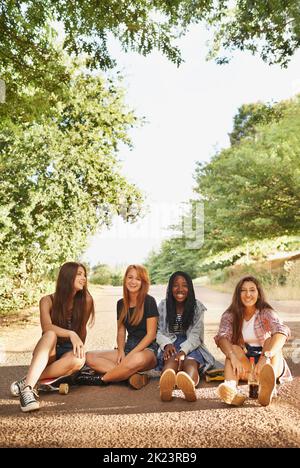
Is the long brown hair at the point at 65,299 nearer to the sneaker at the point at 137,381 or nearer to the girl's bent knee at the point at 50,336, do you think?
the girl's bent knee at the point at 50,336

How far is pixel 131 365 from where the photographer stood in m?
4.93

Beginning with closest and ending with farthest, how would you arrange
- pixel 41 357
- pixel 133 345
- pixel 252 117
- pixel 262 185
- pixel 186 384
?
pixel 186 384, pixel 41 357, pixel 133 345, pixel 252 117, pixel 262 185

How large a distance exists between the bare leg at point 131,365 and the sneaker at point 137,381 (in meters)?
0.05

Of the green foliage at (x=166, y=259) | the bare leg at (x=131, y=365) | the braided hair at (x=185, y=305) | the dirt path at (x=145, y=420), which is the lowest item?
the dirt path at (x=145, y=420)

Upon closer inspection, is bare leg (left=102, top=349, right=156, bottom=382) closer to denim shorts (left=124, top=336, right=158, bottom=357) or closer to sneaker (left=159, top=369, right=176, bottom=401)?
denim shorts (left=124, top=336, right=158, bottom=357)

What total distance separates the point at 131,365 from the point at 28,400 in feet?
3.43

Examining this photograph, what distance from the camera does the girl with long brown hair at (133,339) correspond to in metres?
4.95

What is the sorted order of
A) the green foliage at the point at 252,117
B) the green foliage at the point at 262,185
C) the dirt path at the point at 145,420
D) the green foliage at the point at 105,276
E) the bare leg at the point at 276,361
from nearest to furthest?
the dirt path at the point at 145,420, the bare leg at the point at 276,361, the green foliage at the point at 252,117, the green foliage at the point at 105,276, the green foliage at the point at 262,185

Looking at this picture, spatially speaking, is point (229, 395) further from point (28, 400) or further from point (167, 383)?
point (28, 400)

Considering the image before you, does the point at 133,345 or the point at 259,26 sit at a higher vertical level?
the point at 259,26

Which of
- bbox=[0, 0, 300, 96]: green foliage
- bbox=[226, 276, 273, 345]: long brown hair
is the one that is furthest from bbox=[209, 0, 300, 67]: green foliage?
bbox=[226, 276, 273, 345]: long brown hair

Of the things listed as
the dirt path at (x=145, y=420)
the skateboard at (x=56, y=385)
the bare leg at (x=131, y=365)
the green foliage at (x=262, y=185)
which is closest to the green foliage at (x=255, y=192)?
the green foliage at (x=262, y=185)

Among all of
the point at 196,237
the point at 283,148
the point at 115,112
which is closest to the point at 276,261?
the point at 196,237

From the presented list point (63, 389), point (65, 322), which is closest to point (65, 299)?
point (65, 322)
